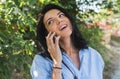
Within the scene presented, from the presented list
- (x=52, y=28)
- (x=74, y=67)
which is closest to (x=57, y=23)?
(x=52, y=28)

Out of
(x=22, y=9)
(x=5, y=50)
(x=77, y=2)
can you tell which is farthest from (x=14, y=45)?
(x=77, y=2)

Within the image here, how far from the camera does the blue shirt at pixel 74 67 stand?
2797 millimetres

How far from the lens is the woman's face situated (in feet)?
9.35

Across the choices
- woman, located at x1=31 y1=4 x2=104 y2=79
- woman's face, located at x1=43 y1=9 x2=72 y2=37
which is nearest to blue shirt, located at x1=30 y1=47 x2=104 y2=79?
woman, located at x1=31 y1=4 x2=104 y2=79

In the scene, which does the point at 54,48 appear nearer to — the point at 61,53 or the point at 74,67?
the point at 61,53

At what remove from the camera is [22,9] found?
455cm

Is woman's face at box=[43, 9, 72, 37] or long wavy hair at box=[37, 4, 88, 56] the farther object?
long wavy hair at box=[37, 4, 88, 56]

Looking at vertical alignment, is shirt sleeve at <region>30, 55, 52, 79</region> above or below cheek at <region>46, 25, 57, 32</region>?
below

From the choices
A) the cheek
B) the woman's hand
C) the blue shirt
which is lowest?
the blue shirt

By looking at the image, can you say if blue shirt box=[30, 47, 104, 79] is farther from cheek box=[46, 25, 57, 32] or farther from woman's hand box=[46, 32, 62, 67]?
cheek box=[46, 25, 57, 32]

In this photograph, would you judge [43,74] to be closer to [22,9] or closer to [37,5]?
[22,9]

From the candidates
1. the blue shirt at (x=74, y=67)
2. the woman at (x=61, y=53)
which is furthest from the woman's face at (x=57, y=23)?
the blue shirt at (x=74, y=67)

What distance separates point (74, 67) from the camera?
2.87 meters

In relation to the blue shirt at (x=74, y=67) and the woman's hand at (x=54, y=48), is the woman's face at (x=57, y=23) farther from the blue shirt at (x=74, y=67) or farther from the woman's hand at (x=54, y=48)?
the blue shirt at (x=74, y=67)
